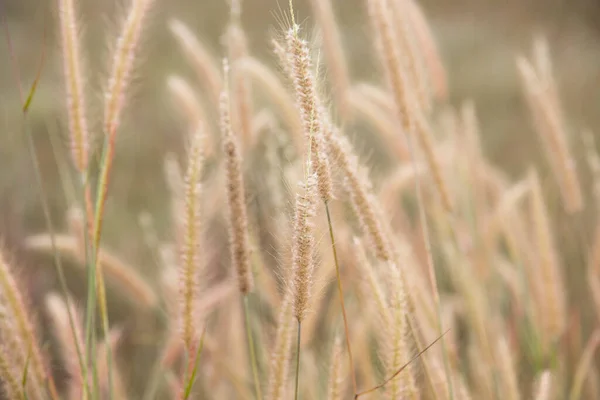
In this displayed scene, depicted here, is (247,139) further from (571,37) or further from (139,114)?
(571,37)

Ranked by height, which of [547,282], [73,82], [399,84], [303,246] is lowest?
[547,282]

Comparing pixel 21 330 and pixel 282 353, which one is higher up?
pixel 21 330

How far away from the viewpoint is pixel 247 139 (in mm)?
1231

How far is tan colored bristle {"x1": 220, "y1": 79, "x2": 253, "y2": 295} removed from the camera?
72 cm

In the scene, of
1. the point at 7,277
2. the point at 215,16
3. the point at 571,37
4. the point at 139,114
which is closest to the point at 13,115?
the point at 139,114

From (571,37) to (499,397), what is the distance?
6.84m

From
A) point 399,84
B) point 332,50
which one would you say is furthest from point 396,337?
point 332,50

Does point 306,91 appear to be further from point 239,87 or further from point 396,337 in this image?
point 239,87

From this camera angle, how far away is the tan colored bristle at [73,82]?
31.4 inches

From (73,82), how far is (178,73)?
629cm

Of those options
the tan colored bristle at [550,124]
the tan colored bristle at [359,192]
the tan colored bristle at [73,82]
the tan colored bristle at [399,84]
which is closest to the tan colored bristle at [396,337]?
the tan colored bristle at [359,192]

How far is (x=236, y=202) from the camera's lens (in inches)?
29.2

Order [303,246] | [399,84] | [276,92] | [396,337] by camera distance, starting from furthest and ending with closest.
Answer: [276,92] → [399,84] → [396,337] → [303,246]

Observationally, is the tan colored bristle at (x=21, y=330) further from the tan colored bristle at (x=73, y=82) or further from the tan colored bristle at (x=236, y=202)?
the tan colored bristle at (x=236, y=202)
